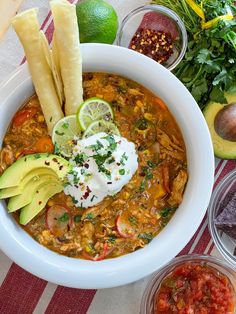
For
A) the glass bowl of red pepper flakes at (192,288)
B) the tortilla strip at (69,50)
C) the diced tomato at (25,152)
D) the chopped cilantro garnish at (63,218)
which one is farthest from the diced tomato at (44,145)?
the glass bowl of red pepper flakes at (192,288)

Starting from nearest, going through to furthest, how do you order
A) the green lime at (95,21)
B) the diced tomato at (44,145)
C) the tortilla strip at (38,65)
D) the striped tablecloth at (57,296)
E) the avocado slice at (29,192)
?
the tortilla strip at (38,65)
the avocado slice at (29,192)
the diced tomato at (44,145)
the green lime at (95,21)
the striped tablecloth at (57,296)

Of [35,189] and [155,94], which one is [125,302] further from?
[155,94]

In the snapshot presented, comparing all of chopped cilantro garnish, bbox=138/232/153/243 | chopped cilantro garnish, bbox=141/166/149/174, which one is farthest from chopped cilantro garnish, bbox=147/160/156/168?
chopped cilantro garnish, bbox=138/232/153/243

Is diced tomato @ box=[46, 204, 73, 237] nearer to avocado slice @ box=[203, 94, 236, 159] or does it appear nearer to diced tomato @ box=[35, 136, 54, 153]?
diced tomato @ box=[35, 136, 54, 153]

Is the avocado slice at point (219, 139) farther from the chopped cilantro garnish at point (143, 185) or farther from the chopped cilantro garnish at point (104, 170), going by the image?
the chopped cilantro garnish at point (104, 170)

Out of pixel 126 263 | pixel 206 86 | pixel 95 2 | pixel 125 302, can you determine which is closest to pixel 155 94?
pixel 206 86
